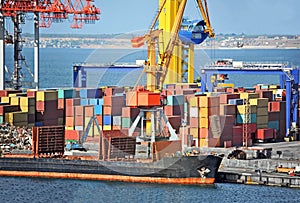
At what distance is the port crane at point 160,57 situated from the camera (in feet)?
121

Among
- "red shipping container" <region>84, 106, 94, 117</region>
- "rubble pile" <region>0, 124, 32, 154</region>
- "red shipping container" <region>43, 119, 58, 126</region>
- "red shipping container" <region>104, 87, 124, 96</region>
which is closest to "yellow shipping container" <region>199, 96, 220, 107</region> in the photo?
"red shipping container" <region>84, 106, 94, 117</region>

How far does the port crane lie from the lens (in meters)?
36.9

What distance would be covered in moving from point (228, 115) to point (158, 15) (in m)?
11.0

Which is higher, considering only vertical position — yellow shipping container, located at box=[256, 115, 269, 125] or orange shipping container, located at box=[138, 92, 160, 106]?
orange shipping container, located at box=[138, 92, 160, 106]

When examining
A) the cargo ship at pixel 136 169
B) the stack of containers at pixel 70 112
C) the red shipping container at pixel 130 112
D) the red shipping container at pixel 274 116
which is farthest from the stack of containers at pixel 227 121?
the stack of containers at pixel 70 112

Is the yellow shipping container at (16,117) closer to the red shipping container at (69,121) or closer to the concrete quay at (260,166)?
the red shipping container at (69,121)

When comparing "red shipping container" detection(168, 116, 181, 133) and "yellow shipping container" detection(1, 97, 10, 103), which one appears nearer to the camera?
"red shipping container" detection(168, 116, 181, 133)

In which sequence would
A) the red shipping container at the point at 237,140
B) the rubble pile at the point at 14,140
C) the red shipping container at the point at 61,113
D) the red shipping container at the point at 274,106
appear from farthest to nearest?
1. the red shipping container at the point at 274,106
2. the red shipping container at the point at 61,113
3. the red shipping container at the point at 237,140
4. the rubble pile at the point at 14,140

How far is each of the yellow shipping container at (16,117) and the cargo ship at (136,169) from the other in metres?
4.03

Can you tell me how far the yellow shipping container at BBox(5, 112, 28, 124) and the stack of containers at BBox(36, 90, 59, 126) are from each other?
0.92m

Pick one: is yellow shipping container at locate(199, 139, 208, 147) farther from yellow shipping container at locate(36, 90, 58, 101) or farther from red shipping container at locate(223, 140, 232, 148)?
yellow shipping container at locate(36, 90, 58, 101)

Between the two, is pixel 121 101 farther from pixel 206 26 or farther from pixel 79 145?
pixel 206 26

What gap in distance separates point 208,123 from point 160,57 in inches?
304

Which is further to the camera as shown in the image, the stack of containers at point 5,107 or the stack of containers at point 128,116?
the stack of containers at point 128,116
